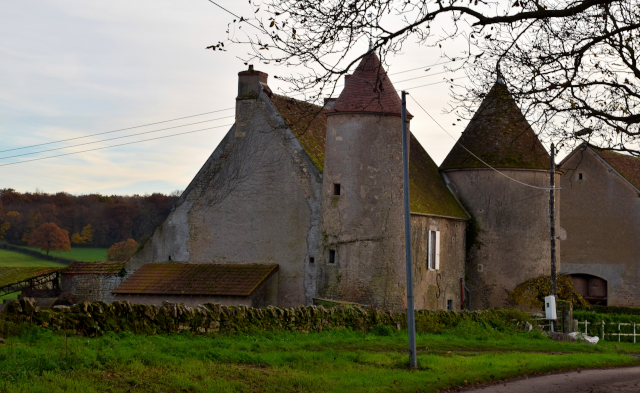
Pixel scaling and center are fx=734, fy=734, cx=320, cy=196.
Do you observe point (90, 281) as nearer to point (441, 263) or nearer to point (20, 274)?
point (20, 274)

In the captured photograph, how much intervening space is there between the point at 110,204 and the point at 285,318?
53421 mm

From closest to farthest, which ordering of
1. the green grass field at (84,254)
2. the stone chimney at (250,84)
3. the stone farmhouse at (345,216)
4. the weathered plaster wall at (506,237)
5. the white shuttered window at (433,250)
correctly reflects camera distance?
the stone farmhouse at (345,216) → the white shuttered window at (433,250) → the stone chimney at (250,84) → the weathered plaster wall at (506,237) → the green grass field at (84,254)

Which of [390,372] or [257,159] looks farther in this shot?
[257,159]

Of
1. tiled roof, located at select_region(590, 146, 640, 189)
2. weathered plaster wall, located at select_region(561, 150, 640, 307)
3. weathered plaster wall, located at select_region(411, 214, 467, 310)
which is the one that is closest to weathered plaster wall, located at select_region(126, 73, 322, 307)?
weathered plaster wall, located at select_region(411, 214, 467, 310)

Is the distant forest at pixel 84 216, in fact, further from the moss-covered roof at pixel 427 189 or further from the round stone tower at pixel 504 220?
the round stone tower at pixel 504 220

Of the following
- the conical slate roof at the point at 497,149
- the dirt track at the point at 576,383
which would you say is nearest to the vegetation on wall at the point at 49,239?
the conical slate roof at the point at 497,149

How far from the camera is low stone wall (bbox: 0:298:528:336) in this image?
1295 cm

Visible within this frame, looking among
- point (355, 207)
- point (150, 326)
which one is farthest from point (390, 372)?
point (355, 207)

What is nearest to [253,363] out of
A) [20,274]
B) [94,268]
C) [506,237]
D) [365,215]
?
[365,215]

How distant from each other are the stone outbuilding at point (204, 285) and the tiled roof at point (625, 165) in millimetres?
22203

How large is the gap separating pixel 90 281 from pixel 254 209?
8.08 meters

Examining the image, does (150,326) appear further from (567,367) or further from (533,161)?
(533,161)

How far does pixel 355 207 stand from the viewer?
26328 mm

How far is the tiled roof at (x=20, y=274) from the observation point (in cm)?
3275
